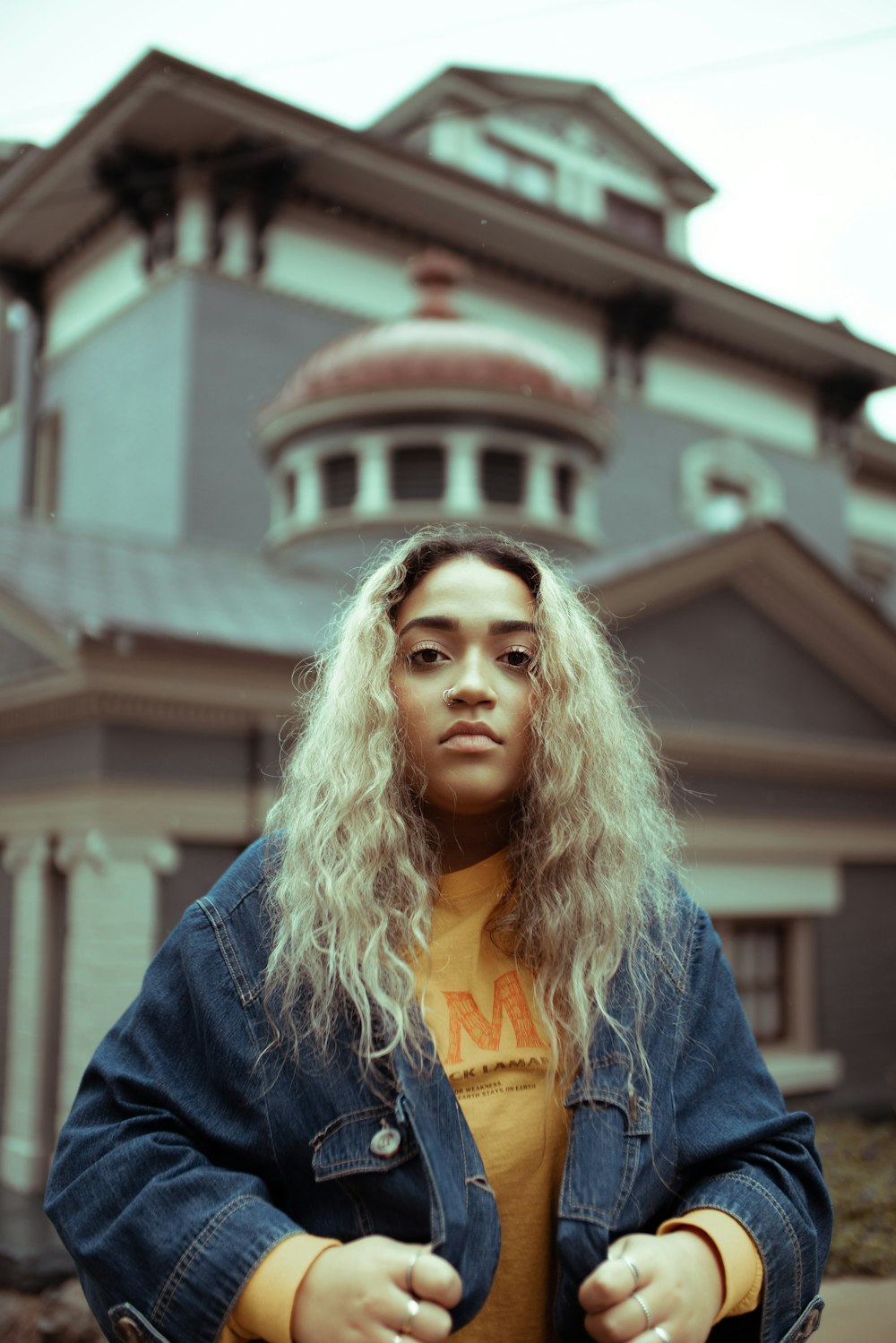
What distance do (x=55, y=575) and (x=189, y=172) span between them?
1.64m

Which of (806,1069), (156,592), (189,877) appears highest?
(156,592)

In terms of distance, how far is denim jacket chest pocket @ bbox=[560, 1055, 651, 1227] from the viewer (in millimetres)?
1192

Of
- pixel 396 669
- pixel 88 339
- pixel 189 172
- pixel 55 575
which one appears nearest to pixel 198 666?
pixel 55 575

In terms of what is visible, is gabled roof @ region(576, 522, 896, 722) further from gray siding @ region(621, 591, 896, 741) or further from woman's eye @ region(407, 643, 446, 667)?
woman's eye @ region(407, 643, 446, 667)

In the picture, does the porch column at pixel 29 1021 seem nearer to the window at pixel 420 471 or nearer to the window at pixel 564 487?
the window at pixel 420 471

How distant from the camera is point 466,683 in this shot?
1.35m

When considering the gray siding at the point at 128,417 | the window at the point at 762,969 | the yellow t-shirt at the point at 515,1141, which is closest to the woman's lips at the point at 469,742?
the yellow t-shirt at the point at 515,1141

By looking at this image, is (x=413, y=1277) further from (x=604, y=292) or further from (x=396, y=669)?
(x=604, y=292)

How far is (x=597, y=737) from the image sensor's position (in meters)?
1.48

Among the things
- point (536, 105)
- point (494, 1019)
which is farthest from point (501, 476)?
point (494, 1019)

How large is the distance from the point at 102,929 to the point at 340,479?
9.40ft

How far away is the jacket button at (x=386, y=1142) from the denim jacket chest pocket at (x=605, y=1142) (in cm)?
20

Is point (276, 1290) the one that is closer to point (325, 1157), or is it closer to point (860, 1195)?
point (325, 1157)

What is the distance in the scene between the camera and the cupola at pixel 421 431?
5125mm
